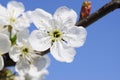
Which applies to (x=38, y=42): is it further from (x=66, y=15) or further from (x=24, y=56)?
(x=66, y=15)

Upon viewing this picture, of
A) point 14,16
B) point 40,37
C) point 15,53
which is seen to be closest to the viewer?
point 15,53

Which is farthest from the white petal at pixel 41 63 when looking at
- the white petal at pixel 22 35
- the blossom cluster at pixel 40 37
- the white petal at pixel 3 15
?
the white petal at pixel 3 15

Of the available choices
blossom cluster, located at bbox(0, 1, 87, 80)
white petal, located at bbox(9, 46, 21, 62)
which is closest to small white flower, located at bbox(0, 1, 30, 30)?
blossom cluster, located at bbox(0, 1, 87, 80)

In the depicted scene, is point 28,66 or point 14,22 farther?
point 14,22

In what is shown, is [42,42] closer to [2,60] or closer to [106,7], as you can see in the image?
[2,60]

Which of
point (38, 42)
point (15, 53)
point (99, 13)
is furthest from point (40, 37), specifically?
point (99, 13)

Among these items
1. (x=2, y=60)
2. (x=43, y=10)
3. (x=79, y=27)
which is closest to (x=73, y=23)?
(x=79, y=27)

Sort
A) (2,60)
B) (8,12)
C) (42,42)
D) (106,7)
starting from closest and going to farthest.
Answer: (2,60) < (42,42) < (106,7) < (8,12)
